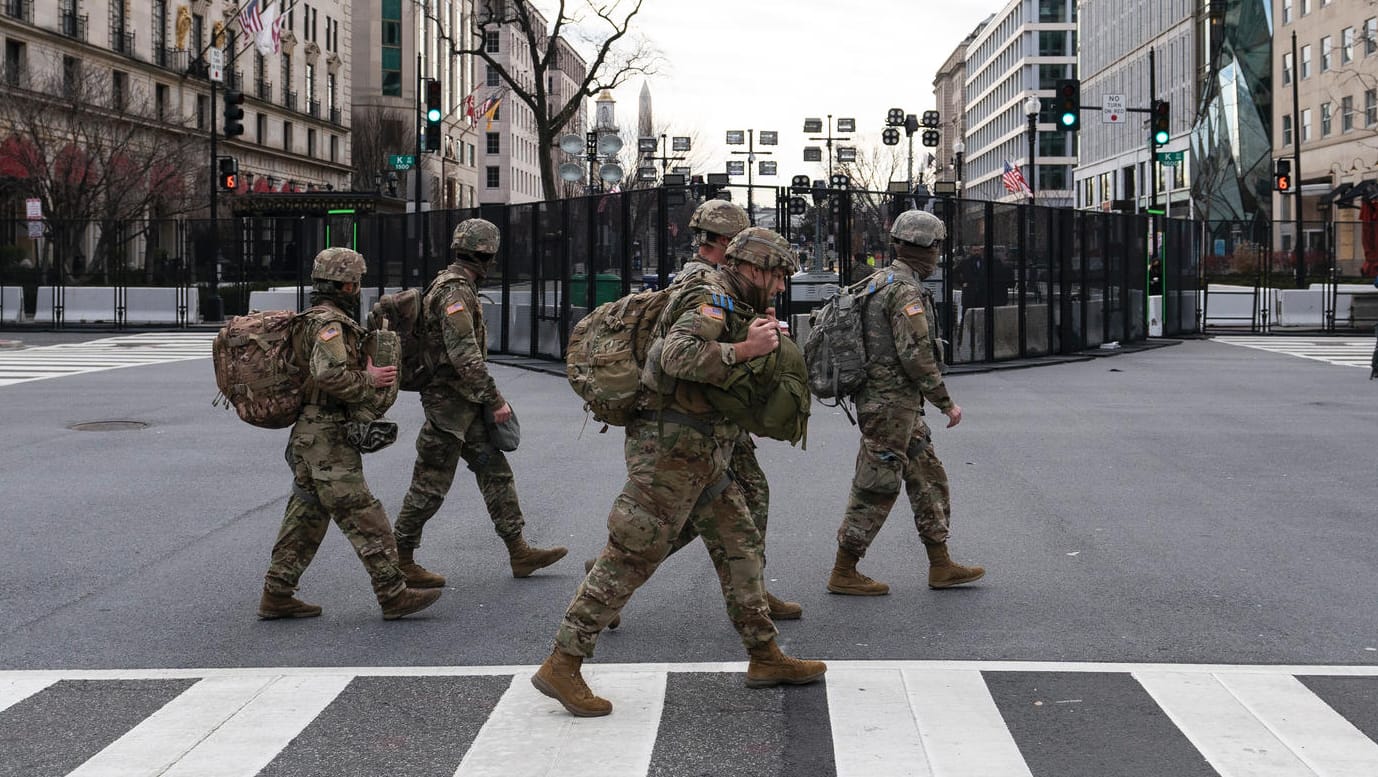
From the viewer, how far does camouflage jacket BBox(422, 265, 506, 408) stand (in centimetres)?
764

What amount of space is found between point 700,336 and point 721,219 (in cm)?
97

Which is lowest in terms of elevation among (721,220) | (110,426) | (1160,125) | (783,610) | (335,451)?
(783,610)

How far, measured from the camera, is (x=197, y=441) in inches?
559

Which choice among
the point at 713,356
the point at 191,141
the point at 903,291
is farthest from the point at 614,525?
the point at 191,141

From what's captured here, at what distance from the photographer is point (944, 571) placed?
781 cm

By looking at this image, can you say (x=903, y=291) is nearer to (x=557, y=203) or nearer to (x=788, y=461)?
(x=788, y=461)

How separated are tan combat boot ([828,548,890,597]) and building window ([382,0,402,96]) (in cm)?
9100

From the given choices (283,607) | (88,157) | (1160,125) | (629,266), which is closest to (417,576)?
(283,607)

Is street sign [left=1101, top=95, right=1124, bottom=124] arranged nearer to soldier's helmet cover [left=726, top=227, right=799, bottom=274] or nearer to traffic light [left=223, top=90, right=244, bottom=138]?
traffic light [left=223, top=90, right=244, bottom=138]

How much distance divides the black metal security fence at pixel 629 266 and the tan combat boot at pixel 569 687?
10204 mm

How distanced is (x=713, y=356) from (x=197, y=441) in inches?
398

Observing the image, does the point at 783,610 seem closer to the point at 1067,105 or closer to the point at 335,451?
the point at 335,451

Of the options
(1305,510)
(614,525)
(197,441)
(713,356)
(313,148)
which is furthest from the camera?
(313,148)

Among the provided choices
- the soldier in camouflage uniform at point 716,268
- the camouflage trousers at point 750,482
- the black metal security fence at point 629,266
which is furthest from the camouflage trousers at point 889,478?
the black metal security fence at point 629,266
